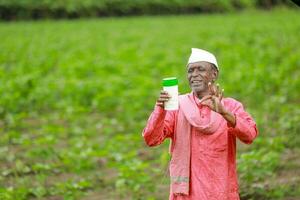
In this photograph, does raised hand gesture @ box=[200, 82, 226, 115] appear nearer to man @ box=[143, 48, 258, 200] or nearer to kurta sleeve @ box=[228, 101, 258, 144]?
man @ box=[143, 48, 258, 200]

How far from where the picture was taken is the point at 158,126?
4031mm

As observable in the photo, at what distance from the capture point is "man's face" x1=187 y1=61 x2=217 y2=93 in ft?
13.5

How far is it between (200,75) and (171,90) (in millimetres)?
258

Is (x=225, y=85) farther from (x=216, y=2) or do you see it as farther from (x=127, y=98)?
(x=216, y=2)

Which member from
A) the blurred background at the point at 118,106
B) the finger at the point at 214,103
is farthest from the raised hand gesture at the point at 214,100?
the blurred background at the point at 118,106

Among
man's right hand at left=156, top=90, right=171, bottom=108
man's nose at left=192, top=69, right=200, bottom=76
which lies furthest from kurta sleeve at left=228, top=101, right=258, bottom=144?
man's right hand at left=156, top=90, right=171, bottom=108

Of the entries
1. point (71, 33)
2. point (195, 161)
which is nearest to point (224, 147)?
point (195, 161)

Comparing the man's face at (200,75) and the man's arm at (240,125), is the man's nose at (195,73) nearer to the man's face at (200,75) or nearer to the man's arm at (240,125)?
the man's face at (200,75)

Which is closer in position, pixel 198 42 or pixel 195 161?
pixel 195 161

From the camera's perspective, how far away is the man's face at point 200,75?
162 inches

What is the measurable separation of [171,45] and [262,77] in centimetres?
792

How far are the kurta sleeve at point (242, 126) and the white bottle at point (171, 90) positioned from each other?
0.35m

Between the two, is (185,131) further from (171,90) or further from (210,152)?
(171,90)

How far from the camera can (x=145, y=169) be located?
7.46 meters
